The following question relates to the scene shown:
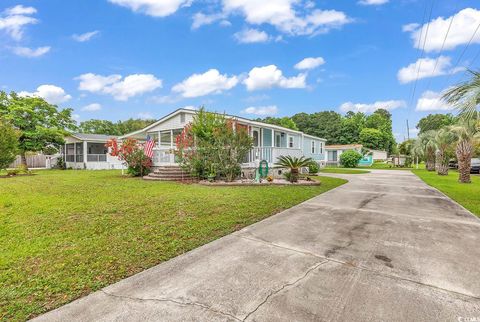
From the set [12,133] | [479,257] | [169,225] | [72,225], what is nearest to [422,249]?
[479,257]

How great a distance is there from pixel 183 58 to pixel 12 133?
40.5 feet

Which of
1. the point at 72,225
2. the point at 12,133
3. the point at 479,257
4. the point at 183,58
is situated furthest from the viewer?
the point at 183,58

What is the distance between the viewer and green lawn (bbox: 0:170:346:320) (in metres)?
2.75

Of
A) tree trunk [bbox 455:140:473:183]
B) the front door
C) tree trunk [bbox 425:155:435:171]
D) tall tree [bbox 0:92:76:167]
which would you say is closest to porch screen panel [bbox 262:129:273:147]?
the front door

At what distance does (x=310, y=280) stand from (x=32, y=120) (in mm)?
28309

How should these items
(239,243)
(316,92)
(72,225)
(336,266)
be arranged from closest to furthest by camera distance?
Result: 1. (336,266)
2. (239,243)
3. (72,225)
4. (316,92)

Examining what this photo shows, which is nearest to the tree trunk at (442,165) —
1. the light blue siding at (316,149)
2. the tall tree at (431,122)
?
the light blue siding at (316,149)

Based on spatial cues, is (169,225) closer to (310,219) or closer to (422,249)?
(310,219)

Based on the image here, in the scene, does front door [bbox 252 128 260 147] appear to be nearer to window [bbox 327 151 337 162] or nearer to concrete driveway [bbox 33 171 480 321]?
concrete driveway [bbox 33 171 480 321]

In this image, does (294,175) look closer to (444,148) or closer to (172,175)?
(172,175)

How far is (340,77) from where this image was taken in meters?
23.3

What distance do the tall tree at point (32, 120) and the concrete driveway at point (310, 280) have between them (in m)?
25.5

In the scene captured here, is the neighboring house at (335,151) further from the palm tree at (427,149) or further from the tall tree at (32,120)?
the tall tree at (32,120)

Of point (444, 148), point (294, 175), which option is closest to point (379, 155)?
point (444, 148)
